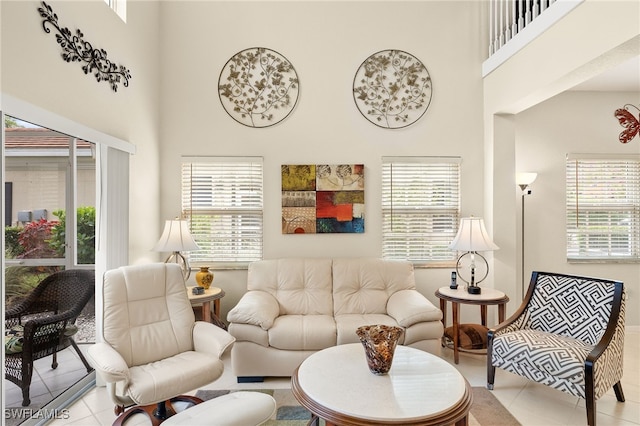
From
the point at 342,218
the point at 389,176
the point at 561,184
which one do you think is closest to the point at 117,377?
the point at 342,218

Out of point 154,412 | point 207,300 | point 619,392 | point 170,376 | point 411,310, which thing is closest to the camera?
point 170,376

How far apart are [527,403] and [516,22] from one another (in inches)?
140

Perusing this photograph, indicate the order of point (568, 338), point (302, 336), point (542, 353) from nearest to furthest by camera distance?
point (542, 353) < point (568, 338) < point (302, 336)

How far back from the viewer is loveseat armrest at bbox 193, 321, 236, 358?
7.35 ft

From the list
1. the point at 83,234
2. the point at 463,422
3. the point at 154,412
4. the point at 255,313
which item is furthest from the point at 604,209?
the point at 83,234

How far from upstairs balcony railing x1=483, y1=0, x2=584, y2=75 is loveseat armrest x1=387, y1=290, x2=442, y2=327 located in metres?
2.48

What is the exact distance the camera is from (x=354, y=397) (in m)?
1.71

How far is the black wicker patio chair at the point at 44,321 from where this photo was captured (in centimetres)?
201

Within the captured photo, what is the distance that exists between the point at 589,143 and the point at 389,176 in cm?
250

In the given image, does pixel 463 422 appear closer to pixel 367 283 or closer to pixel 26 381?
pixel 367 283

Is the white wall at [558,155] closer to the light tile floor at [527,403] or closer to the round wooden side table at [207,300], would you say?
the light tile floor at [527,403]

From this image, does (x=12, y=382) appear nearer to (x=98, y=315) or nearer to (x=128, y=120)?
(x=98, y=315)

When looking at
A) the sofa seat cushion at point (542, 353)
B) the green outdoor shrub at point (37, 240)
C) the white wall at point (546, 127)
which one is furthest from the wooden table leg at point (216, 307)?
the white wall at point (546, 127)

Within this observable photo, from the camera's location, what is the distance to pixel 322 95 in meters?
3.76
